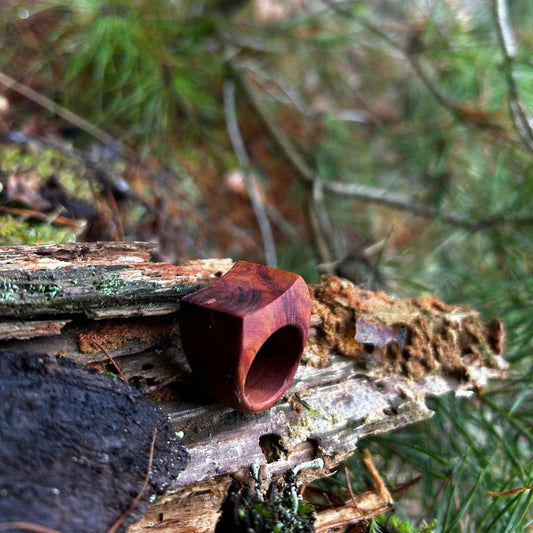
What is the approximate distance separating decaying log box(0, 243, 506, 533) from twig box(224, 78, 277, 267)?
97 centimetres

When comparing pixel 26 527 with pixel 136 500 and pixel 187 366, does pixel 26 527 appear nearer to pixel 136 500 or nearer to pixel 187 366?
pixel 136 500

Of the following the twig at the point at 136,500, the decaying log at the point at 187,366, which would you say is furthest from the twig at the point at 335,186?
the twig at the point at 136,500

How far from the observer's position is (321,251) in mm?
2188

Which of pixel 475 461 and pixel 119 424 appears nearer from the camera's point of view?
pixel 119 424

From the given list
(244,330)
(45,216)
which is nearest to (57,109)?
(45,216)

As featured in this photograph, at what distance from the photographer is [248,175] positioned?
240 cm

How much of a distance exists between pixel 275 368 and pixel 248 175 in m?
1.48

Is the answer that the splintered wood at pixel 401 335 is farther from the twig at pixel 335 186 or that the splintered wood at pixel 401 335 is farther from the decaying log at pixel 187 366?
the twig at pixel 335 186

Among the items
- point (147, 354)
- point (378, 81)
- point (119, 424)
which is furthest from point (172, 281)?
point (378, 81)

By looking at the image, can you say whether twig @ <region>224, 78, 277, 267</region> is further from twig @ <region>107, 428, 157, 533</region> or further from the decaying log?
twig @ <region>107, 428, 157, 533</region>

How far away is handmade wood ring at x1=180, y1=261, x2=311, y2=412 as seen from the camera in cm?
89

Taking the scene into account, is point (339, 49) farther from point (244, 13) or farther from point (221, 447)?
point (221, 447)

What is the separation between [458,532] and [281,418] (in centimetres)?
A: 60

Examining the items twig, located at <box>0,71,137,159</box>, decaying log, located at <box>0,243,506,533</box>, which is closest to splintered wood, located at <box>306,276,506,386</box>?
decaying log, located at <box>0,243,506,533</box>
